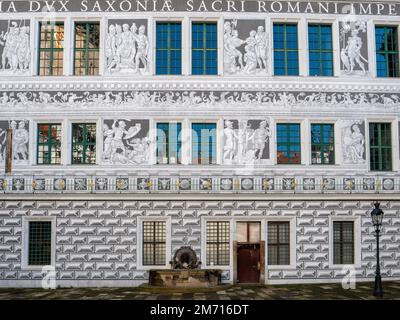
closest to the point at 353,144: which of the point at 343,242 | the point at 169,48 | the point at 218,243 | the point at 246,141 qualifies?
the point at 343,242

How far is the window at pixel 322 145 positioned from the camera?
2320cm

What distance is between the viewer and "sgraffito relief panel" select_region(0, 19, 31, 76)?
23.2 m

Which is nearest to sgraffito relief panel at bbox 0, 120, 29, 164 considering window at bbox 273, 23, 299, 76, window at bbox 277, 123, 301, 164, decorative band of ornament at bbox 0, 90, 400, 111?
decorative band of ornament at bbox 0, 90, 400, 111

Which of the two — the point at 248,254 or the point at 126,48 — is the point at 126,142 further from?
the point at 248,254

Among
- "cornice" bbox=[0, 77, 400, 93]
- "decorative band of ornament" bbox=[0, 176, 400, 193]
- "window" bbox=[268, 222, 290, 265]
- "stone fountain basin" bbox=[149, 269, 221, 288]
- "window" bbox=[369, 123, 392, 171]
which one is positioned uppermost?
"cornice" bbox=[0, 77, 400, 93]

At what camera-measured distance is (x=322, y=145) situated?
2325cm

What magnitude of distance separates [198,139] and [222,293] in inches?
261

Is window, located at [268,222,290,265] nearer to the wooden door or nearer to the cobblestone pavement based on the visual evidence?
the wooden door

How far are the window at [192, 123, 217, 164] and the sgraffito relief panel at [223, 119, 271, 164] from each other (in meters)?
0.52

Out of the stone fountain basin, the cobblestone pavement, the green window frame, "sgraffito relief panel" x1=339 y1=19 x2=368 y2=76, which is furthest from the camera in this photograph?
"sgraffito relief panel" x1=339 y1=19 x2=368 y2=76

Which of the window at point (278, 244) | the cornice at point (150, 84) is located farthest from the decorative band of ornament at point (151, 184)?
the cornice at point (150, 84)

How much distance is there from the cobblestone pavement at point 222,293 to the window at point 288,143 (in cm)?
530

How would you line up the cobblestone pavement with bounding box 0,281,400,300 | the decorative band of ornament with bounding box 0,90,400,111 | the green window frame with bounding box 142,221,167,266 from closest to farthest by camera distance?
1. the cobblestone pavement with bounding box 0,281,400,300
2. the green window frame with bounding box 142,221,167,266
3. the decorative band of ornament with bounding box 0,90,400,111

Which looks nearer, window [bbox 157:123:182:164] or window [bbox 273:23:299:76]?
window [bbox 157:123:182:164]
